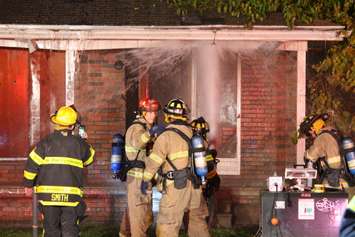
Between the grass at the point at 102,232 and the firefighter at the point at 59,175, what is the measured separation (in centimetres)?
272

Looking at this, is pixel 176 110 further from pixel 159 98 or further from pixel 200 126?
pixel 159 98

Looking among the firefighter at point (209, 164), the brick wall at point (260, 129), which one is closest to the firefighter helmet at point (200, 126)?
the firefighter at point (209, 164)

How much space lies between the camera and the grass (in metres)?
11.1

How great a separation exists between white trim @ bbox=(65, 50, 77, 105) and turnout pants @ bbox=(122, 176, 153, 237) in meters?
2.26

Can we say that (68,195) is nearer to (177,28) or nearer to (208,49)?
(177,28)

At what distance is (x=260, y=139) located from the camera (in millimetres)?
12180

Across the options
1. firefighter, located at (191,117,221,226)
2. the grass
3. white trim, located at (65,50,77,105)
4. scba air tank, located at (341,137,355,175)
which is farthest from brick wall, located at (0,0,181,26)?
scba air tank, located at (341,137,355,175)

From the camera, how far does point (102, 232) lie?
445 inches

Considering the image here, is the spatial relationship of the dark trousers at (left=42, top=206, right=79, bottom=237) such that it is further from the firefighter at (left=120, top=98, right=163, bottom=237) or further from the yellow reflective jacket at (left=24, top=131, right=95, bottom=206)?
the firefighter at (left=120, top=98, right=163, bottom=237)

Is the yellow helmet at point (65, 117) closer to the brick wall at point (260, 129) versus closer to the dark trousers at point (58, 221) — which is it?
the dark trousers at point (58, 221)

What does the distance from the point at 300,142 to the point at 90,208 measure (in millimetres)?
3339

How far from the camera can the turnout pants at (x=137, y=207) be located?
31.5 ft

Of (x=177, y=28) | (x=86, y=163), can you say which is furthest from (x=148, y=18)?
(x=86, y=163)

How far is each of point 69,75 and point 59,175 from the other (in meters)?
3.47
